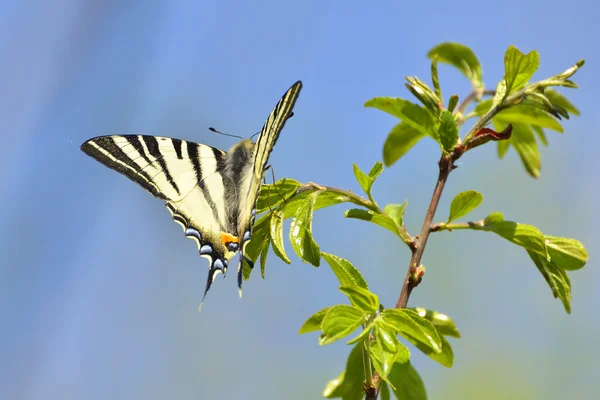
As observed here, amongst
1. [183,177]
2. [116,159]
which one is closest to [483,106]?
[183,177]

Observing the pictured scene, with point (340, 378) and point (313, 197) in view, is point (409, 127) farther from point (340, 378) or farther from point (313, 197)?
point (340, 378)

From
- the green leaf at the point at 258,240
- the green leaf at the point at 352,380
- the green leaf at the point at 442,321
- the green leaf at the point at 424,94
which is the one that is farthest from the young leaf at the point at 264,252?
the green leaf at the point at 424,94

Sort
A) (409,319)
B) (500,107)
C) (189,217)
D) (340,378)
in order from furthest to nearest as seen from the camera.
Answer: (189,217) < (500,107) < (340,378) < (409,319)

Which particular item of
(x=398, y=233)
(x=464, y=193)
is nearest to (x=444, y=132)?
(x=464, y=193)

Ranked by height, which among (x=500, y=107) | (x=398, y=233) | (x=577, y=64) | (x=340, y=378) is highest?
(x=577, y=64)

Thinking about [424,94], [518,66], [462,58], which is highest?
[462,58]

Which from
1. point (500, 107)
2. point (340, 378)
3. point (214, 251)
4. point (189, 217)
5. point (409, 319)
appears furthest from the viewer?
point (189, 217)

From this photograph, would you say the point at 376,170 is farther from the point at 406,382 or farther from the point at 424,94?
the point at 406,382

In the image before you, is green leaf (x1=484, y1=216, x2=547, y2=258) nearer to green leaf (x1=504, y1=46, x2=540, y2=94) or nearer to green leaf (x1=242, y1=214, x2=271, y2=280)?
green leaf (x1=504, y1=46, x2=540, y2=94)
